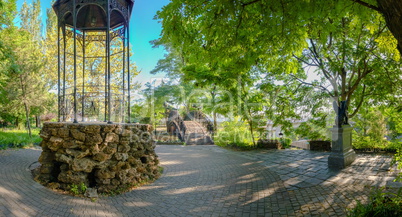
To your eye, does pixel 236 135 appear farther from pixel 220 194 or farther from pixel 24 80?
pixel 24 80

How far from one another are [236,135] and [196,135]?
15.9ft

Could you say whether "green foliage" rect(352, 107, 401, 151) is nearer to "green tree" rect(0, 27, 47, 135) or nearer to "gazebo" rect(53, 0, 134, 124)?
"gazebo" rect(53, 0, 134, 124)

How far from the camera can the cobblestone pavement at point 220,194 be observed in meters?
3.45

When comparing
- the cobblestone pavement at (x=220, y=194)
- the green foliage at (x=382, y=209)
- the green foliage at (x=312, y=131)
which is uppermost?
the green foliage at (x=312, y=131)

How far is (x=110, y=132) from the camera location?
471 cm

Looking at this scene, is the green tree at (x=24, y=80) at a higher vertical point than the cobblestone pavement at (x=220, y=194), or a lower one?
higher

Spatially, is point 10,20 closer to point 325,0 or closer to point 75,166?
point 75,166

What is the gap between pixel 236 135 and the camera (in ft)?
36.4

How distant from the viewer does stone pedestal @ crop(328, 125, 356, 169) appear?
582 centimetres

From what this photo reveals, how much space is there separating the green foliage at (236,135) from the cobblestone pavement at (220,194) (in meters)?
4.48

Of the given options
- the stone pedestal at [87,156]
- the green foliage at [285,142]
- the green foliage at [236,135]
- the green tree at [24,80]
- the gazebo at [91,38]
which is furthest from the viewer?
the green foliage at [285,142]

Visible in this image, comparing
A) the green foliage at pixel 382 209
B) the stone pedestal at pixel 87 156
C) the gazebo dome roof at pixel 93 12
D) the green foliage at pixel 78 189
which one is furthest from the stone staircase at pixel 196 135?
the green foliage at pixel 382 209

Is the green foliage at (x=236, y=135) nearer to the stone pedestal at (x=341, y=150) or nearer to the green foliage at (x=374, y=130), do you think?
the stone pedestal at (x=341, y=150)

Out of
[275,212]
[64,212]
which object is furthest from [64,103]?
[275,212]
